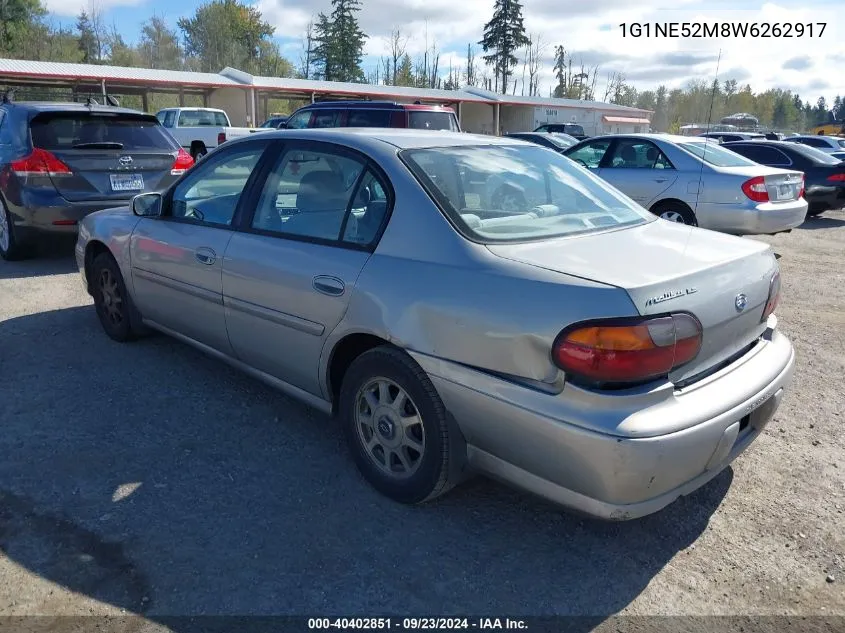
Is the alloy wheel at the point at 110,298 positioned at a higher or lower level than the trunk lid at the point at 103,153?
lower

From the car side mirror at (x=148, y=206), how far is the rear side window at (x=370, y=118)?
6873 millimetres

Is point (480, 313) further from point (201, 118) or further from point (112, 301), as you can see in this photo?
point (201, 118)

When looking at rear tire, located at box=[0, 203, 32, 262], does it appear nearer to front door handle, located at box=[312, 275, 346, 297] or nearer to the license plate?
the license plate

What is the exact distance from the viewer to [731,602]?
2432 millimetres

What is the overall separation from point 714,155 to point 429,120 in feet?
14.4

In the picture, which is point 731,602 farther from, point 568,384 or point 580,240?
point 580,240

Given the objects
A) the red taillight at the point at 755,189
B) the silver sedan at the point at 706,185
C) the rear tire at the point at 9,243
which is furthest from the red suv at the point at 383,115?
the rear tire at the point at 9,243

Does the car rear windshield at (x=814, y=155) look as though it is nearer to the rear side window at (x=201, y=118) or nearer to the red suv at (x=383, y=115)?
the red suv at (x=383, y=115)

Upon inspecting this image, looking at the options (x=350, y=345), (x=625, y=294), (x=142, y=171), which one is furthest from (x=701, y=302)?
(x=142, y=171)

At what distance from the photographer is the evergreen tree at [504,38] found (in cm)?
7088

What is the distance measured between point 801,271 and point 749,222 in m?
0.86

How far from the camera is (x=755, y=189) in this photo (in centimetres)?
830

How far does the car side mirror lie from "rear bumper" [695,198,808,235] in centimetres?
672

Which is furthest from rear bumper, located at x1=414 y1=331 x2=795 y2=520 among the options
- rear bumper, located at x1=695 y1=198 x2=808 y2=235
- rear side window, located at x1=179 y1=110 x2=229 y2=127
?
rear side window, located at x1=179 y1=110 x2=229 y2=127
